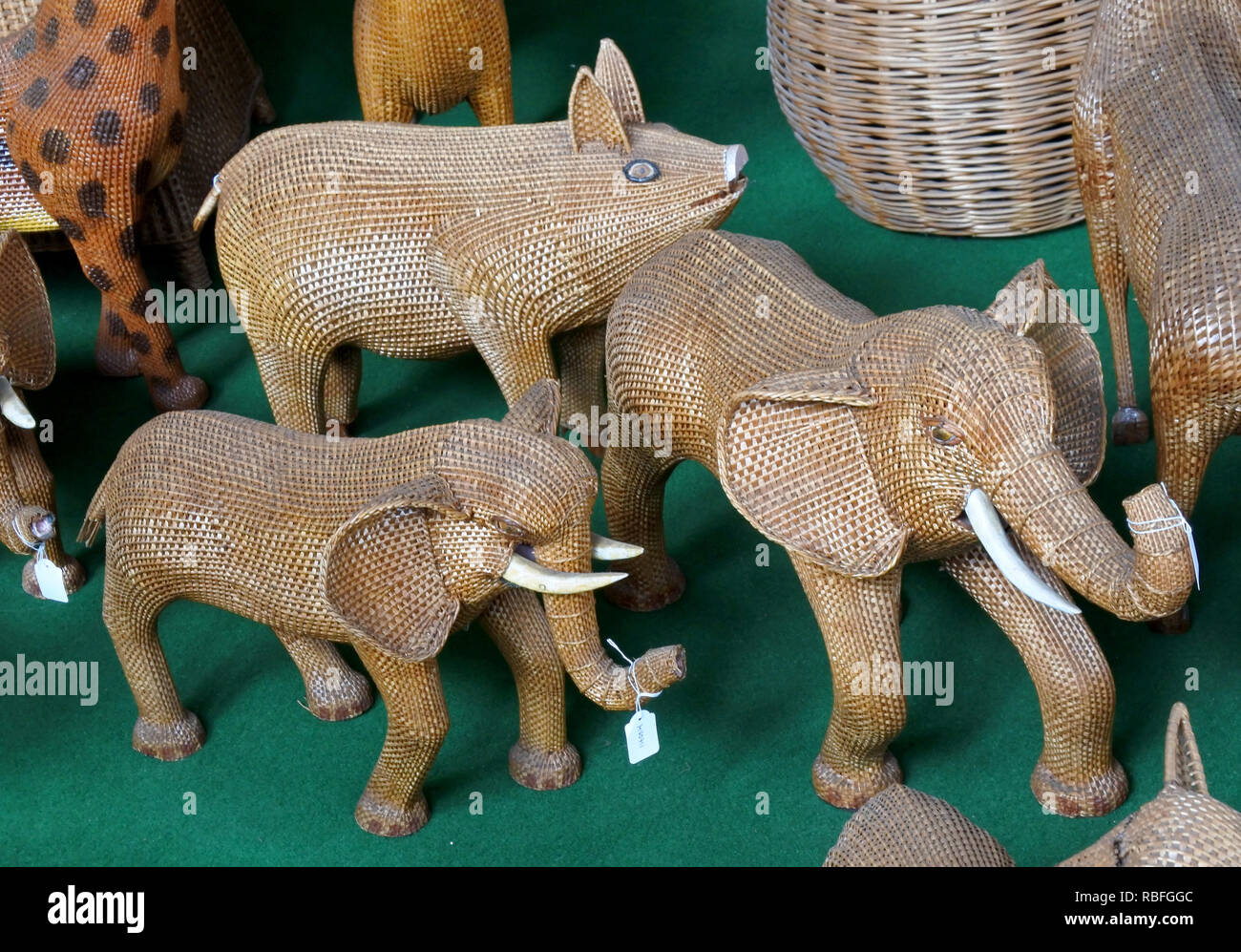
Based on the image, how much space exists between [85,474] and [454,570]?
59.9 inches

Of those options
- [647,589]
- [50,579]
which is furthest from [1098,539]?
[50,579]

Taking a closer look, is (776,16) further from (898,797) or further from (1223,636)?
(898,797)

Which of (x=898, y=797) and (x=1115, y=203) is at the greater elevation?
(x=1115, y=203)

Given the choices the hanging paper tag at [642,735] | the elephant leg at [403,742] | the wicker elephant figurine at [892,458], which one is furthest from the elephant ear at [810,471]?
the elephant leg at [403,742]

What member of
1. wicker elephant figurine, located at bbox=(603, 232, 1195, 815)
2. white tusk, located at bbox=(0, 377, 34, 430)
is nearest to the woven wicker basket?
wicker elephant figurine, located at bbox=(603, 232, 1195, 815)

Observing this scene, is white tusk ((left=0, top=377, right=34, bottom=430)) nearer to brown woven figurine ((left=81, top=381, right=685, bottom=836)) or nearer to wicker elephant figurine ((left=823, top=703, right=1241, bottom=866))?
brown woven figurine ((left=81, top=381, right=685, bottom=836))

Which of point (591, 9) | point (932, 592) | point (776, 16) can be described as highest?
point (776, 16)

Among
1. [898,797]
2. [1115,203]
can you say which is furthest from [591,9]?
[898,797]

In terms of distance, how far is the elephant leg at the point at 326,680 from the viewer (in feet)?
10.1

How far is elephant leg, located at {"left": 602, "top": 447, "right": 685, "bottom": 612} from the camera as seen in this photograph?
3.04 m

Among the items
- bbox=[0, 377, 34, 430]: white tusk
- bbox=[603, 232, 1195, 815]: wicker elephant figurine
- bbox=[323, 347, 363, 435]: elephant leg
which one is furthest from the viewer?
bbox=[323, 347, 363, 435]: elephant leg

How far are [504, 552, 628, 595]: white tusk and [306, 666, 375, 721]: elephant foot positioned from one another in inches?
27.4

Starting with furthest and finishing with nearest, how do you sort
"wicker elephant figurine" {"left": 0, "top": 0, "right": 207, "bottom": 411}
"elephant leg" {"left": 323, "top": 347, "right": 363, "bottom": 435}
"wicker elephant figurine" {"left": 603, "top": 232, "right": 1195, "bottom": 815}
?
"elephant leg" {"left": 323, "top": 347, "right": 363, "bottom": 435} → "wicker elephant figurine" {"left": 0, "top": 0, "right": 207, "bottom": 411} → "wicker elephant figurine" {"left": 603, "top": 232, "right": 1195, "bottom": 815}

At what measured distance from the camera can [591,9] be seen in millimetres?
4840
